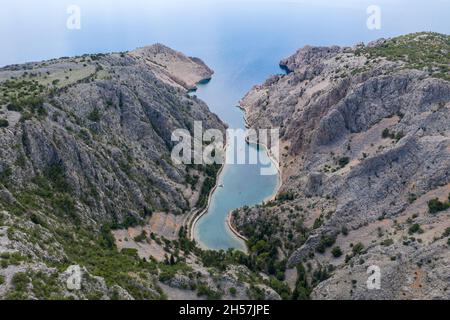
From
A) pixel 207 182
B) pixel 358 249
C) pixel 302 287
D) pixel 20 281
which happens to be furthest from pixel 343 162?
pixel 20 281

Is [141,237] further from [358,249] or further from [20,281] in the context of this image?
[358,249]

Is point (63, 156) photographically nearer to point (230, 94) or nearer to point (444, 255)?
point (444, 255)

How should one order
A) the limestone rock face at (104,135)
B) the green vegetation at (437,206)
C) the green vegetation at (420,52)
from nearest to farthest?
1. the green vegetation at (437,206)
2. the limestone rock face at (104,135)
3. the green vegetation at (420,52)

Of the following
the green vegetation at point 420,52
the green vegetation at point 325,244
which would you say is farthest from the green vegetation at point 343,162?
the green vegetation at point 420,52

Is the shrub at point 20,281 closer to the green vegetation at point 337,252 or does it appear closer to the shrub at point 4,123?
the shrub at point 4,123

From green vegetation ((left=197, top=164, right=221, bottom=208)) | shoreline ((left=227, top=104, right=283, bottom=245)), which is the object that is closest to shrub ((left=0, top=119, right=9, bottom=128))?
green vegetation ((left=197, top=164, right=221, bottom=208))
